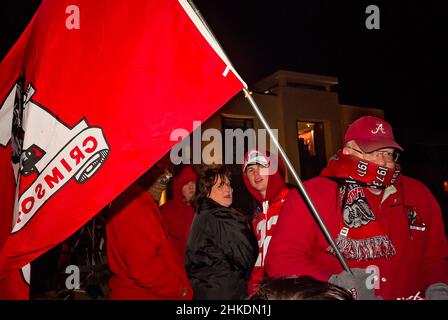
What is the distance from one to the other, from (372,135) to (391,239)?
2.40 feet

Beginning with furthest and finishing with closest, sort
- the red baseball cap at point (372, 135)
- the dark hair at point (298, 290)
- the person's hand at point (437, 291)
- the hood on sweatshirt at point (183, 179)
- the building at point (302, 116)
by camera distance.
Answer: the building at point (302, 116)
the hood on sweatshirt at point (183, 179)
the red baseball cap at point (372, 135)
the person's hand at point (437, 291)
the dark hair at point (298, 290)

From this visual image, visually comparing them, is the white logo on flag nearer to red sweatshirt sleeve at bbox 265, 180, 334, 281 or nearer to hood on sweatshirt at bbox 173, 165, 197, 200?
red sweatshirt sleeve at bbox 265, 180, 334, 281

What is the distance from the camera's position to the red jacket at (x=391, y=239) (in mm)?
2404

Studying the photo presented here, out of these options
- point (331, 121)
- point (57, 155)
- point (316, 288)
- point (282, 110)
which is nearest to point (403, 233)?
point (316, 288)

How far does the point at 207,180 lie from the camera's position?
367 centimetres

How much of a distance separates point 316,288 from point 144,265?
149cm

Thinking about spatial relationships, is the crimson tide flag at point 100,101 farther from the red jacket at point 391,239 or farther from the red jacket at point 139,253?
the red jacket at point 391,239

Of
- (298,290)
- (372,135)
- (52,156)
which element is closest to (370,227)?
(372,135)

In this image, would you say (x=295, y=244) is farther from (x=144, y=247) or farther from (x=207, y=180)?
(x=207, y=180)

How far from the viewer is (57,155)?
196cm

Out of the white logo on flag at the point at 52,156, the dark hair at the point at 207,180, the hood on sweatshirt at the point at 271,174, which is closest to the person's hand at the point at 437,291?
the hood on sweatshirt at the point at 271,174

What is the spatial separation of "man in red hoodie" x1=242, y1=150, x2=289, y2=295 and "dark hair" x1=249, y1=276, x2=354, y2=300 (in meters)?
1.96

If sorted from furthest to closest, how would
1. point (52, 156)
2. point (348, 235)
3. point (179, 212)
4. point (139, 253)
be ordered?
point (179, 212), point (139, 253), point (348, 235), point (52, 156)

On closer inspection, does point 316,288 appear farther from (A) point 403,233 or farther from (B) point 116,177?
(A) point 403,233
